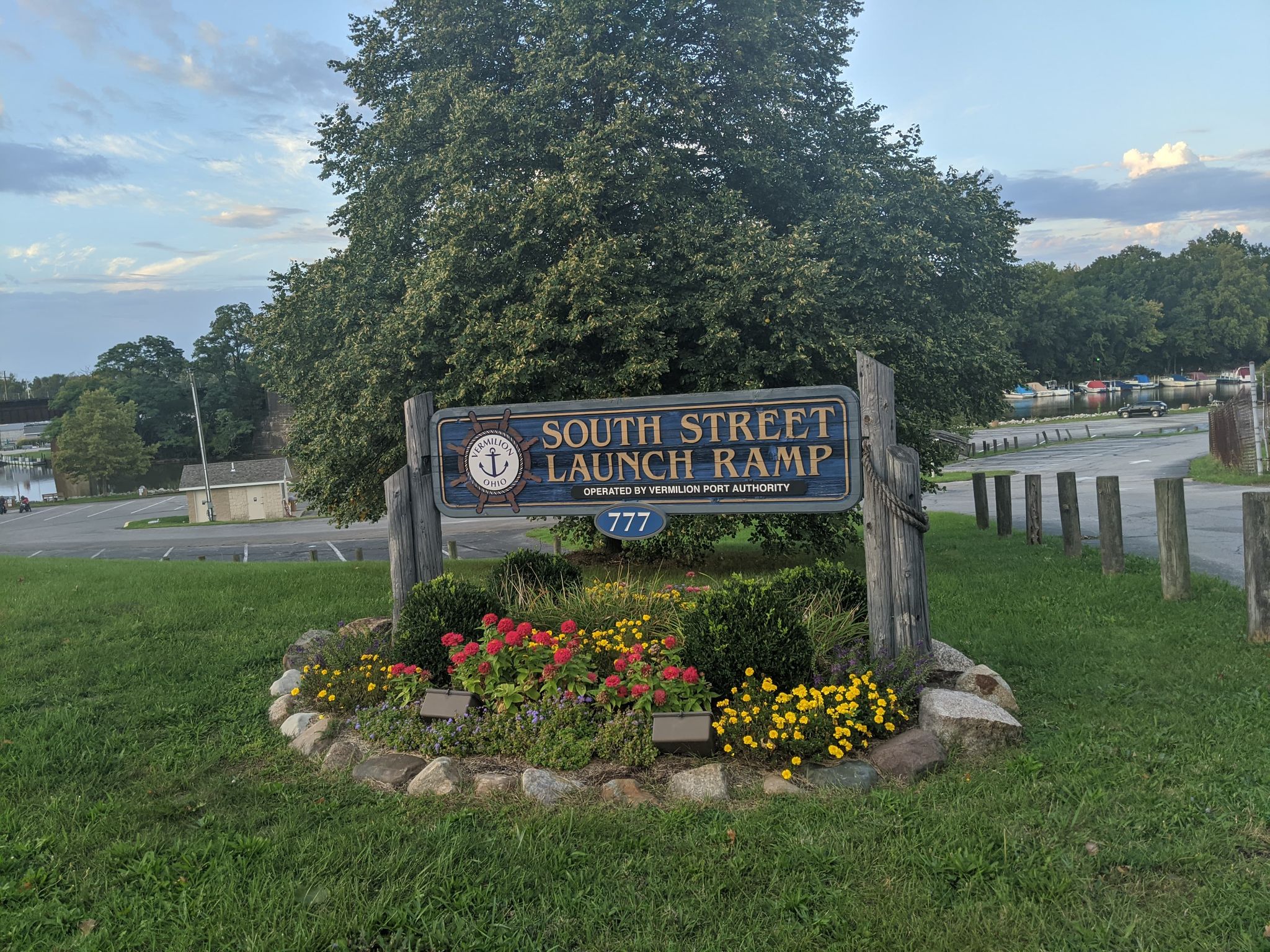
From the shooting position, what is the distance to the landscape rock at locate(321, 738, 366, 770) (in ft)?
19.0

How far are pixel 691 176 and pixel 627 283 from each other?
2148 mm

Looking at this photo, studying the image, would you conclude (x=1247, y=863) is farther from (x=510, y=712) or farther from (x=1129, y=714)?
(x=510, y=712)

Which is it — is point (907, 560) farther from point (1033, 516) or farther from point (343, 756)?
point (1033, 516)

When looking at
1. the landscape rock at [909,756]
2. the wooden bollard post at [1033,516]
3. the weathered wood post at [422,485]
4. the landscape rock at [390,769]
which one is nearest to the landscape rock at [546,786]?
the landscape rock at [390,769]

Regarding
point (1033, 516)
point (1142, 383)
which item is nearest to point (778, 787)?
point (1033, 516)

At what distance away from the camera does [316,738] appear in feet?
20.3

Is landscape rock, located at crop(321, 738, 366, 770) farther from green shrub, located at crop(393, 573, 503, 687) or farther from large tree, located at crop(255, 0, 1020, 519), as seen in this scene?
large tree, located at crop(255, 0, 1020, 519)

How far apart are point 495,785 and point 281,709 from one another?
248 cm

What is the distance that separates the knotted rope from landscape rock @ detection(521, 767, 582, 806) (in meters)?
2.95

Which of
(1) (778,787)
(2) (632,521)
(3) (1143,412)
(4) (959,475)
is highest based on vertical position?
(2) (632,521)

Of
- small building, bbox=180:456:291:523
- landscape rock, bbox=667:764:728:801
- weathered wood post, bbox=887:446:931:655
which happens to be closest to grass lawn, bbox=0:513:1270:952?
landscape rock, bbox=667:764:728:801

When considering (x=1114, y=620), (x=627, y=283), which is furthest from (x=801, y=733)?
(x=627, y=283)

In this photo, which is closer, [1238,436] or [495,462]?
[495,462]

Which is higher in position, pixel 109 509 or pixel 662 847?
pixel 662 847
